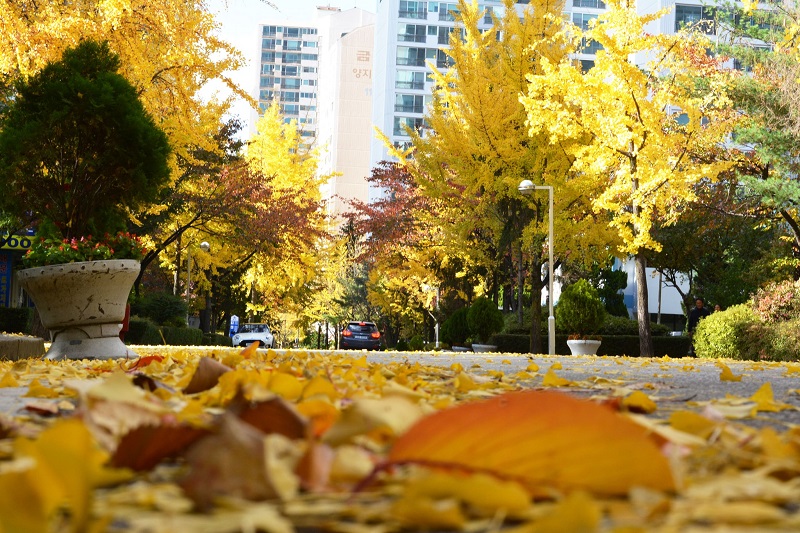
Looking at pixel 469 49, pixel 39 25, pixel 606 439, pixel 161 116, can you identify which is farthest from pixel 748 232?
pixel 606 439

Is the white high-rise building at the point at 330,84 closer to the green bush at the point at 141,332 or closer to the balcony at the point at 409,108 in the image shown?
the balcony at the point at 409,108

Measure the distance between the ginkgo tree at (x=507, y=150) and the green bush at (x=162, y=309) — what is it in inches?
452

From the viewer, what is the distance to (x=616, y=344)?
24.4 metres

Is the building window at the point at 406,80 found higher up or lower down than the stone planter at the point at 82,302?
higher up

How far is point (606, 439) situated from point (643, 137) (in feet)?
59.2

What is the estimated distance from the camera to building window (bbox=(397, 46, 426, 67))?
3300 inches

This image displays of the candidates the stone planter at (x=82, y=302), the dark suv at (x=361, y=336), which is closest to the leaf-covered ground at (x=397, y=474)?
Result: the stone planter at (x=82, y=302)

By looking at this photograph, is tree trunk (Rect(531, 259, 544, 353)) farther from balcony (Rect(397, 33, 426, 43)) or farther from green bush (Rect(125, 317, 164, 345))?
balcony (Rect(397, 33, 426, 43))

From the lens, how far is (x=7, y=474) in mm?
1034

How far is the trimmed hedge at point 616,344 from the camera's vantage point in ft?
76.8

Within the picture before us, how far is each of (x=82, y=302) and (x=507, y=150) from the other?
41.3 feet

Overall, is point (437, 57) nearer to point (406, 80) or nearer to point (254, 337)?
point (406, 80)

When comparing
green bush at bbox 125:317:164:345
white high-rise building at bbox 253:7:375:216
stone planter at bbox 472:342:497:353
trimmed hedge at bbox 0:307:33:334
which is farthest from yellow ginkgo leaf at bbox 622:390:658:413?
white high-rise building at bbox 253:7:375:216

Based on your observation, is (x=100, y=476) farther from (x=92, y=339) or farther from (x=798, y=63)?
(x=798, y=63)
